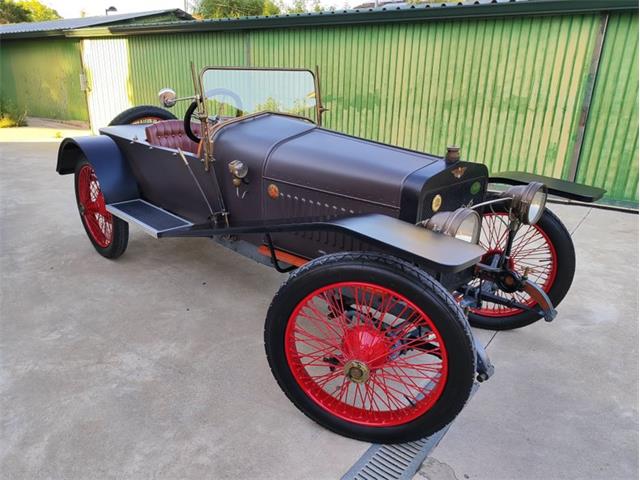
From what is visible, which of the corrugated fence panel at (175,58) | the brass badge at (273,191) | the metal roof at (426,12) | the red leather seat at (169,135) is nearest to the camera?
the brass badge at (273,191)

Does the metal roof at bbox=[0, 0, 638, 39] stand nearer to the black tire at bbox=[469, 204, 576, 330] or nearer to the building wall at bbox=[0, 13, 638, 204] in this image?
the building wall at bbox=[0, 13, 638, 204]

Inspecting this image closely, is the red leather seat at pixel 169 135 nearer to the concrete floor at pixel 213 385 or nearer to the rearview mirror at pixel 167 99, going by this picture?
the rearview mirror at pixel 167 99

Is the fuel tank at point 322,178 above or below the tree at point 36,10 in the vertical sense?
below

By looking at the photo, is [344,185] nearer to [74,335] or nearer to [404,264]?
[404,264]

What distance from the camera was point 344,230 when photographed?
184cm

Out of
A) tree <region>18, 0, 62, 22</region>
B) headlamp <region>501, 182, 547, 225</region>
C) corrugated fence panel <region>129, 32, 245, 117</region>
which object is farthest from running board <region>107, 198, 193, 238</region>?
tree <region>18, 0, 62, 22</region>

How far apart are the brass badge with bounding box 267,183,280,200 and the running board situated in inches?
29.6

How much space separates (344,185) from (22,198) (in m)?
A: 5.01

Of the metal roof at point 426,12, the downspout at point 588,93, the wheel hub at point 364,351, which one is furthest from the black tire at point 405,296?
the metal roof at point 426,12

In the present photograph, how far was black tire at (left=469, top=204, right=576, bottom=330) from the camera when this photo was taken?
2666mm

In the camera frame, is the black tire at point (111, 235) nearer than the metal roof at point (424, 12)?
Yes

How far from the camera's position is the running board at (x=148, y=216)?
304 centimetres

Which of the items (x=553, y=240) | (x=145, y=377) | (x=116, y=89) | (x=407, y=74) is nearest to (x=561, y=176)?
(x=407, y=74)

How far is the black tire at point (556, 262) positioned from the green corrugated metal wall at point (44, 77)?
1209 centimetres
